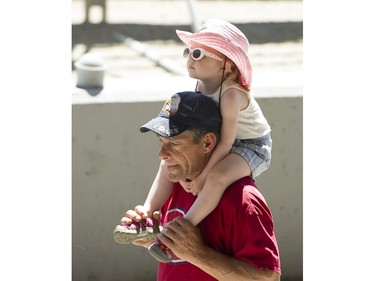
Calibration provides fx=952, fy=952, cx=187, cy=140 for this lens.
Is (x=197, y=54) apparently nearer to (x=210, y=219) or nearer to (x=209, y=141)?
(x=209, y=141)

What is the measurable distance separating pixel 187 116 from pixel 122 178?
3008 millimetres

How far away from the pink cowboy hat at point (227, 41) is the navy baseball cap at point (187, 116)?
6.7 inches

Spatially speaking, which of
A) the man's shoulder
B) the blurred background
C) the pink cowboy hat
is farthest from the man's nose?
the blurred background

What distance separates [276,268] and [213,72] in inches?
29.5

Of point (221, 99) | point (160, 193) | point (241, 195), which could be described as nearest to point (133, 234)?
point (160, 193)

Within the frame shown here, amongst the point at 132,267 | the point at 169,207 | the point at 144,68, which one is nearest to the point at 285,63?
the point at 144,68

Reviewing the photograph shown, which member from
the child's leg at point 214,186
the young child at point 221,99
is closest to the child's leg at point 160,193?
the young child at point 221,99

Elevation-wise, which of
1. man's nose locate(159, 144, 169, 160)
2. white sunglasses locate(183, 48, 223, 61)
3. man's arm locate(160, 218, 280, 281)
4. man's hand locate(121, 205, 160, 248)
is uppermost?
white sunglasses locate(183, 48, 223, 61)

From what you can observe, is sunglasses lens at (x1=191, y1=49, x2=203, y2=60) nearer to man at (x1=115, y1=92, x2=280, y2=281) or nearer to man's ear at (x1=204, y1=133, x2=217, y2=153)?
man at (x1=115, y1=92, x2=280, y2=281)

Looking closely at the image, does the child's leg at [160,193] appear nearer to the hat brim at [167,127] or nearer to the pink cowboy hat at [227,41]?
the hat brim at [167,127]

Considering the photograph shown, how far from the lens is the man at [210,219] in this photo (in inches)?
133

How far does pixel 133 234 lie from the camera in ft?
11.8

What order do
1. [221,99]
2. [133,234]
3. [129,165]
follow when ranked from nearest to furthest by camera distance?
[221,99] < [133,234] < [129,165]

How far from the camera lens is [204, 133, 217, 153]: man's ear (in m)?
3.47
